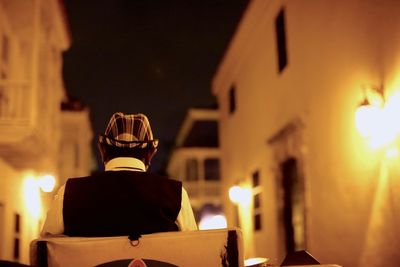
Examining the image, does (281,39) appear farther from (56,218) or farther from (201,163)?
(201,163)

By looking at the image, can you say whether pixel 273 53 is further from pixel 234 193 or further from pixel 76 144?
pixel 76 144

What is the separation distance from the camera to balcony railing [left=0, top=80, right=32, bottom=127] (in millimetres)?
10812

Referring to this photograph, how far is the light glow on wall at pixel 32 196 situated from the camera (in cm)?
1348

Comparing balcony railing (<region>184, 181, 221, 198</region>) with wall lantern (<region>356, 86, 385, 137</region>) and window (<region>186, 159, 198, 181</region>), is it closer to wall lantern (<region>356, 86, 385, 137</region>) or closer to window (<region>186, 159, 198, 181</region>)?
window (<region>186, 159, 198, 181</region>)

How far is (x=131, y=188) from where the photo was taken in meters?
3.21

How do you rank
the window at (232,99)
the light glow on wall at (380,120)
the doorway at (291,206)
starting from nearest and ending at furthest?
the light glow on wall at (380,120)
the doorway at (291,206)
the window at (232,99)

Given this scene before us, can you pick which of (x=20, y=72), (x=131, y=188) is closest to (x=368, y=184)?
(x=131, y=188)

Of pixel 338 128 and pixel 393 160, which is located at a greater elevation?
pixel 338 128

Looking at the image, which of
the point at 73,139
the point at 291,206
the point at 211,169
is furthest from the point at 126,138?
the point at 211,169

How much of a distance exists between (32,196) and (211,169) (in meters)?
19.1

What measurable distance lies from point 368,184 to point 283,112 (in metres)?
4.48

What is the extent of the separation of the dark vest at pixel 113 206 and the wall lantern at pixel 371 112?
198 inches

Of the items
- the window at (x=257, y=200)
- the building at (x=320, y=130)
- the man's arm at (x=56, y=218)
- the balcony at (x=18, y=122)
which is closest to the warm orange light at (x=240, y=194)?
the building at (x=320, y=130)

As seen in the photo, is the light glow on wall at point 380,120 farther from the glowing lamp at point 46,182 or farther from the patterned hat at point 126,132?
the glowing lamp at point 46,182
